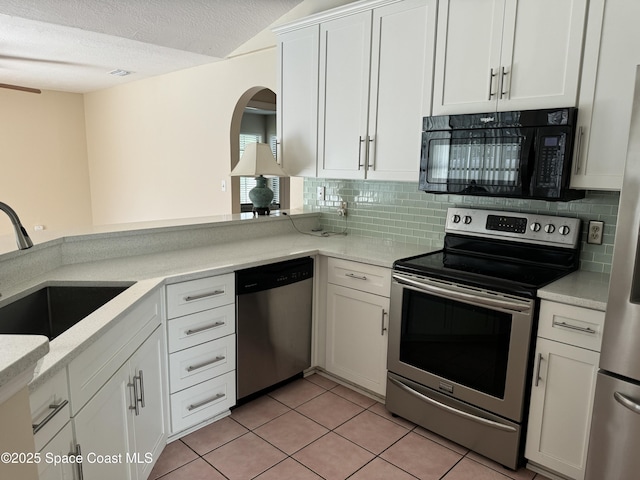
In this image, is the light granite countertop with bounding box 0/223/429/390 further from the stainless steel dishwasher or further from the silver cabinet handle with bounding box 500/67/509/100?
the silver cabinet handle with bounding box 500/67/509/100

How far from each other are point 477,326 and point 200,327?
1.34 m

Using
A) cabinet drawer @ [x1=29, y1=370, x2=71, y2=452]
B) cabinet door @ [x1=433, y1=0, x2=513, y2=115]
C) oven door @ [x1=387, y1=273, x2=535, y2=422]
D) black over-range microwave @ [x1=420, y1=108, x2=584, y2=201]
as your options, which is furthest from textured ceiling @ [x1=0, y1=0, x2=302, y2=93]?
cabinet drawer @ [x1=29, y1=370, x2=71, y2=452]

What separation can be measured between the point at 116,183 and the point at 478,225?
564cm

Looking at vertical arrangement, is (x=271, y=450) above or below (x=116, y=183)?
below

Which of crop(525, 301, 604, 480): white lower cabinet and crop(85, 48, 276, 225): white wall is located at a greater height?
crop(85, 48, 276, 225): white wall

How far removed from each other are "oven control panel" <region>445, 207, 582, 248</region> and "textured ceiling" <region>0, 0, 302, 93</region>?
88.3 inches

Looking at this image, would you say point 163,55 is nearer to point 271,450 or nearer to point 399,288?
point 399,288

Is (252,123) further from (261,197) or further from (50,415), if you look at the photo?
(50,415)

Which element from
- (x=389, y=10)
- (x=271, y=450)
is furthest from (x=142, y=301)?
(x=389, y=10)

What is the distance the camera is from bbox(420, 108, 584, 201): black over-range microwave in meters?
1.97

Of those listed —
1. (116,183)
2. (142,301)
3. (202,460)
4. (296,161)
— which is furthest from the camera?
(116,183)

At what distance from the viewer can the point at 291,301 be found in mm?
2635

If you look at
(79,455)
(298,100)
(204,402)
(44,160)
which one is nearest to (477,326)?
(204,402)

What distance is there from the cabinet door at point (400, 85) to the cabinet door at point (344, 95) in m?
0.07
